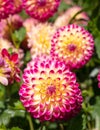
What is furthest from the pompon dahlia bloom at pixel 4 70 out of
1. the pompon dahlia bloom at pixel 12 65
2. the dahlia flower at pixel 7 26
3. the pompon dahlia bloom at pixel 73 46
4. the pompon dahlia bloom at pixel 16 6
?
the dahlia flower at pixel 7 26

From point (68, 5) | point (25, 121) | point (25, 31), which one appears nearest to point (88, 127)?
point (25, 121)

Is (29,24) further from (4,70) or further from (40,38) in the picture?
(4,70)

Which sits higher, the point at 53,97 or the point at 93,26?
the point at 93,26

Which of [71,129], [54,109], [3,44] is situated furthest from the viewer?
[3,44]

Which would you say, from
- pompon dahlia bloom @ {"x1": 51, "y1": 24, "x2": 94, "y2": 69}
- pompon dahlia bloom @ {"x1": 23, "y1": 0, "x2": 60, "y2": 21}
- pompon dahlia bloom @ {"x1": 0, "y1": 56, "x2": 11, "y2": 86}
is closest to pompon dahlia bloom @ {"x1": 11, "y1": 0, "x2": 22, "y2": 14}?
pompon dahlia bloom @ {"x1": 23, "y1": 0, "x2": 60, "y2": 21}

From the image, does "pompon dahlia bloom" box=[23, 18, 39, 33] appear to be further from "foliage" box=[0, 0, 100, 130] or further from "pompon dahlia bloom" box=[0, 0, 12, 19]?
"pompon dahlia bloom" box=[0, 0, 12, 19]

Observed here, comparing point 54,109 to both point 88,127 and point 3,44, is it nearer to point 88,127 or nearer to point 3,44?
point 88,127
